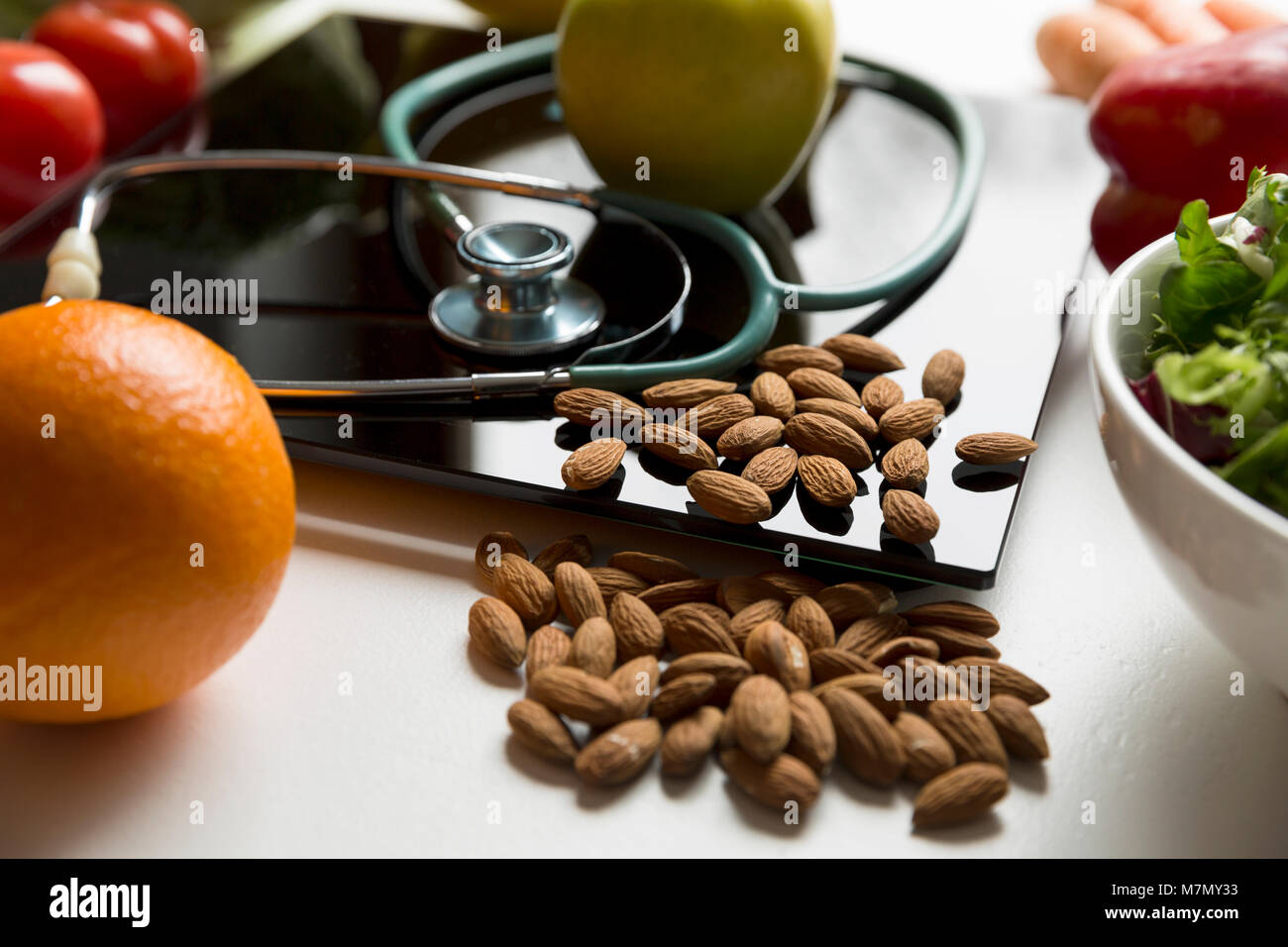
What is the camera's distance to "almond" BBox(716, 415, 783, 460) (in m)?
0.62

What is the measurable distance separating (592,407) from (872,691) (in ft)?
0.74

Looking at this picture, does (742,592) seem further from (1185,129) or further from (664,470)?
(1185,129)

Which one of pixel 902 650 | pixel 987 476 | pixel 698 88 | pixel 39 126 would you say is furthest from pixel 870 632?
pixel 39 126

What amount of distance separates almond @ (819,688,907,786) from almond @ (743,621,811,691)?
0.02 metres

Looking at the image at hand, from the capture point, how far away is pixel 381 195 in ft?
2.83

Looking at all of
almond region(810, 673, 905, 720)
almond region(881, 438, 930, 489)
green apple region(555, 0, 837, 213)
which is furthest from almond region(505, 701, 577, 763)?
green apple region(555, 0, 837, 213)

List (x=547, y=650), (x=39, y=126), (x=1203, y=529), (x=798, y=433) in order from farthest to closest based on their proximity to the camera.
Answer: (x=39, y=126)
(x=798, y=433)
(x=547, y=650)
(x=1203, y=529)

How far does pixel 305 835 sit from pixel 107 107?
73 centimetres

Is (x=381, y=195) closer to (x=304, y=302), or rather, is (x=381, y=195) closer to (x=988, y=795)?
(x=304, y=302)

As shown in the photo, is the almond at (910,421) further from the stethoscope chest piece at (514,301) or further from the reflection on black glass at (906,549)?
the stethoscope chest piece at (514,301)

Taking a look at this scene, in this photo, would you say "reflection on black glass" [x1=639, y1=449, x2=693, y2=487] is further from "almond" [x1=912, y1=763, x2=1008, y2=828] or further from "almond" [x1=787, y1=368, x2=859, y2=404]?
"almond" [x1=912, y1=763, x2=1008, y2=828]

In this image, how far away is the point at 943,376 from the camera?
0.67 metres

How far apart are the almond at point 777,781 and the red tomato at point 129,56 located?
78 cm

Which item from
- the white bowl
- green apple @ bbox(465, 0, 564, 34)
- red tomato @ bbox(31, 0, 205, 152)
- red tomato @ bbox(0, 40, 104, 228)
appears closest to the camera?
the white bowl
